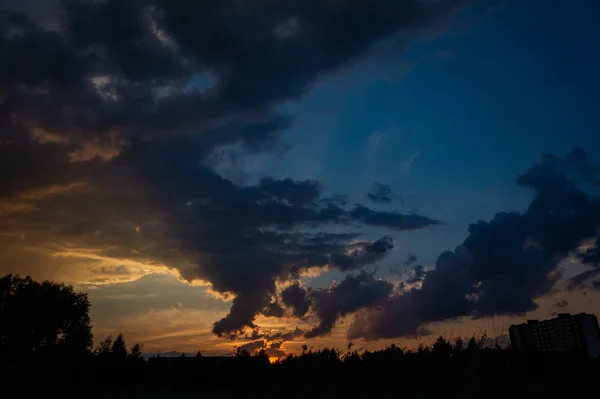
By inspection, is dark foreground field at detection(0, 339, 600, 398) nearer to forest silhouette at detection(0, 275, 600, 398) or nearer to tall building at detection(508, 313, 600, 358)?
forest silhouette at detection(0, 275, 600, 398)

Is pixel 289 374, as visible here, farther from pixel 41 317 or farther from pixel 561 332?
pixel 41 317

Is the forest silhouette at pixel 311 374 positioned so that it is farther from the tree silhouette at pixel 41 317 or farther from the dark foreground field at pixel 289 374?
the tree silhouette at pixel 41 317

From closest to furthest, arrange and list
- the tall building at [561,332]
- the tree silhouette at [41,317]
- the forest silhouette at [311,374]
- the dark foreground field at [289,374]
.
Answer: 1. the forest silhouette at [311,374]
2. the dark foreground field at [289,374]
3. the tall building at [561,332]
4. the tree silhouette at [41,317]

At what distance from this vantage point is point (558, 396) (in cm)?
1393

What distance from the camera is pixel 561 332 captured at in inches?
2489

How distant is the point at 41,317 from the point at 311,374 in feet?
207

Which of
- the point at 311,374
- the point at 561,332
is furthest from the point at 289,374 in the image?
the point at 561,332

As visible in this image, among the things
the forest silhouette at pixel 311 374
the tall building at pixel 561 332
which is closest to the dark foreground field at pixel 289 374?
the forest silhouette at pixel 311 374

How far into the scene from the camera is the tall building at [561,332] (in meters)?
59.0

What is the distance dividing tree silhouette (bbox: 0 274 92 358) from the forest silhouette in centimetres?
4577

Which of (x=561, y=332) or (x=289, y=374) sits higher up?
(x=561, y=332)

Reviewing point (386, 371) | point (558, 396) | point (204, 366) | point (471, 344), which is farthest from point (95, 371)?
point (558, 396)

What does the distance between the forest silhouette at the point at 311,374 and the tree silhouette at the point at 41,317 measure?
4577 cm

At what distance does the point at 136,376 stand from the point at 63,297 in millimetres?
62261
